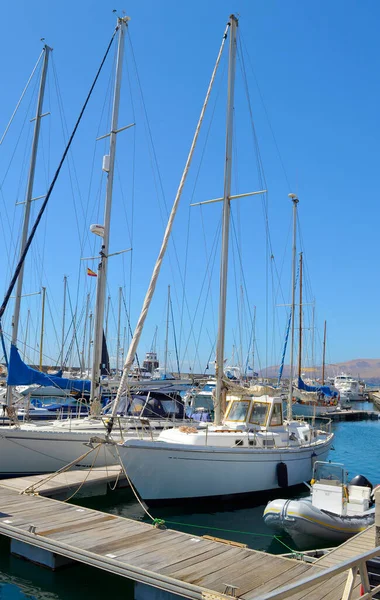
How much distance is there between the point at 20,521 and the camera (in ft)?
35.2

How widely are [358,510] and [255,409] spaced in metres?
5.13

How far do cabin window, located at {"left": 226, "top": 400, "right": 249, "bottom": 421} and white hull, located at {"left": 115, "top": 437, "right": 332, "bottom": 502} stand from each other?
1630mm

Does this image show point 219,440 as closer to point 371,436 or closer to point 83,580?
point 83,580

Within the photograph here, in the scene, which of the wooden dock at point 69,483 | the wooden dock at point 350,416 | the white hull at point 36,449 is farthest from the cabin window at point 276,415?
the wooden dock at point 350,416

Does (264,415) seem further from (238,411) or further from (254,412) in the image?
(238,411)

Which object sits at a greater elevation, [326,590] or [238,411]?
[238,411]

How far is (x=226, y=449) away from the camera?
47.6 ft

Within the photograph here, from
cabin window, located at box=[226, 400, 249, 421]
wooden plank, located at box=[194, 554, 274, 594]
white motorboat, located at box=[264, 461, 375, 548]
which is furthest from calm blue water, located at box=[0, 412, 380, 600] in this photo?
cabin window, located at box=[226, 400, 249, 421]

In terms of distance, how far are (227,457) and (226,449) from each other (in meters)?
0.22

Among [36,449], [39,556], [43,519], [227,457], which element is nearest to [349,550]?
[227,457]

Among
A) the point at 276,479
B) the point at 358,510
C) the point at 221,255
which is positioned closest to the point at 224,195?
the point at 221,255

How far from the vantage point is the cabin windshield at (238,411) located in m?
16.9

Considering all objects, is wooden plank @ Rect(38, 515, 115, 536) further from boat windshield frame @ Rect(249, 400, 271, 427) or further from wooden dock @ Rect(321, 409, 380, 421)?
wooden dock @ Rect(321, 409, 380, 421)

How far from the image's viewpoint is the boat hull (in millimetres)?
11680
